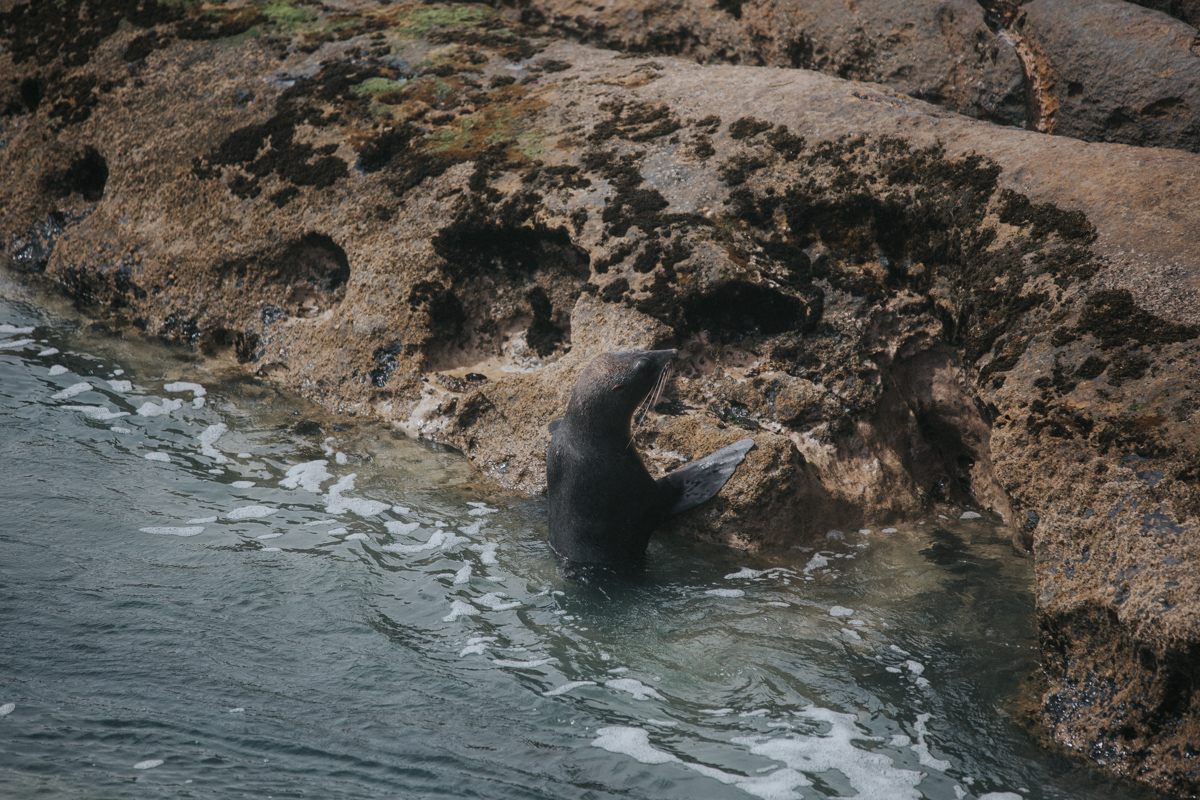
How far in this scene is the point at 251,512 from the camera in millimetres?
6836

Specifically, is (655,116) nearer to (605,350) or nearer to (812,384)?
(605,350)

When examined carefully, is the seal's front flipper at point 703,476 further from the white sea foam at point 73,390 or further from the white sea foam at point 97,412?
the white sea foam at point 73,390

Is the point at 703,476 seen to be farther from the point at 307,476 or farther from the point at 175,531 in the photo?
the point at 175,531

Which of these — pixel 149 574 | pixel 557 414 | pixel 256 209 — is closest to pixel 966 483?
pixel 557 414

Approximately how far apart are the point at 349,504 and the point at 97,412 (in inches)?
114

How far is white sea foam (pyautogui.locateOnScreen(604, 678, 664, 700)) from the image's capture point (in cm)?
499

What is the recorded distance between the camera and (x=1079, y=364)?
18.7 feet

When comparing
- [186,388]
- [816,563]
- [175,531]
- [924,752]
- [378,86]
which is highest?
[378,86]

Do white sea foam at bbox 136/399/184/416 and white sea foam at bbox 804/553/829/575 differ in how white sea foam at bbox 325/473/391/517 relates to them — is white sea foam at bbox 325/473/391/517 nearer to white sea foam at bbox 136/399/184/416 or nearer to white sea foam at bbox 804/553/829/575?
white sea foam at bbox 136/399/184/416

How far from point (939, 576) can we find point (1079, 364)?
1.75 meters

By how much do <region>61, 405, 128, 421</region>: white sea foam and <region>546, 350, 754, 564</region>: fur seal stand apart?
445cm

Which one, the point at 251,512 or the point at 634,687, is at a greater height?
the point at 634,687

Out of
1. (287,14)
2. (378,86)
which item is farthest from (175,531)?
(287,14)

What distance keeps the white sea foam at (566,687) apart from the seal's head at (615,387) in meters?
1.94
